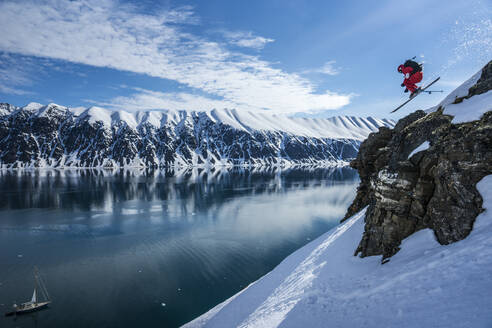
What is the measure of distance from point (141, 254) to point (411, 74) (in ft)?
102

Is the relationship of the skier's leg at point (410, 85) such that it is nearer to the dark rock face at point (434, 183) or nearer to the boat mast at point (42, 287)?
the dark rock face at point (434, 183)

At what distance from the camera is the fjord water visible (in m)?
18.9

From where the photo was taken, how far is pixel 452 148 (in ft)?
33.4

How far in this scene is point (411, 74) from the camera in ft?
57.4

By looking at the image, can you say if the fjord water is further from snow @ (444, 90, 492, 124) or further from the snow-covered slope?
A: snow @ (444, 90, 492, 124)

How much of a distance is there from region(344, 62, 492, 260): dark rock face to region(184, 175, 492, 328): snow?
1.50 feet

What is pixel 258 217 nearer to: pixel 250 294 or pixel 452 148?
pixel 250 294

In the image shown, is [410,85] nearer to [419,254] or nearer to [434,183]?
[434,183]

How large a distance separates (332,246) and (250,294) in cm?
661

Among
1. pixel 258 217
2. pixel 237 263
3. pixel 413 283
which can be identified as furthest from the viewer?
pixel 258 217

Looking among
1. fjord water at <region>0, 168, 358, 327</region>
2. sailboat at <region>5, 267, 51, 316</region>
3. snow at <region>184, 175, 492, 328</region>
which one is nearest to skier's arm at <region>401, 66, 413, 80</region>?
snow at <region>184, 175, 492, 328</region>

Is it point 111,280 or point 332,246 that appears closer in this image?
point 332,246

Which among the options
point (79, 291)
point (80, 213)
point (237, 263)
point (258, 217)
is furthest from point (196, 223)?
point (80, 213)

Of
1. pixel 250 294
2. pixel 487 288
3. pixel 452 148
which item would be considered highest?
pixel 452 148
